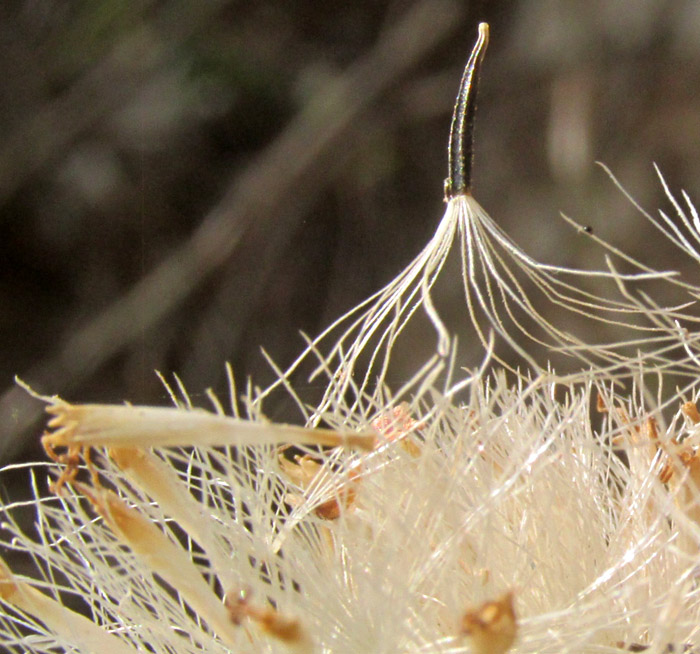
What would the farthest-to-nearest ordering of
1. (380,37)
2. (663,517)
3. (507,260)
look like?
(380,37), (507,260), (663,517)

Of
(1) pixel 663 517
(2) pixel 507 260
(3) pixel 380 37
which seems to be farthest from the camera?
(3) pixel 380 37

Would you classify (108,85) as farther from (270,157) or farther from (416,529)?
(416,529)

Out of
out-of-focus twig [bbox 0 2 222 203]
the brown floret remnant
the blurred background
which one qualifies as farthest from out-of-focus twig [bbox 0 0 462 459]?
the brown floret remnant

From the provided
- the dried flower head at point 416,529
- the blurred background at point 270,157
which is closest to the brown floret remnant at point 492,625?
the dried flower head at point 416,529

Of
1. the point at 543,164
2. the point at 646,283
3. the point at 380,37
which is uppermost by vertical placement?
the point at 380,37

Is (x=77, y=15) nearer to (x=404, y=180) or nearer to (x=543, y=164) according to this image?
(x=404, y=180)

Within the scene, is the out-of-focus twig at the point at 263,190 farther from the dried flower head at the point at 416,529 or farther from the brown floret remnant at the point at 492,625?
the brown floret remnant at the point at 492,625

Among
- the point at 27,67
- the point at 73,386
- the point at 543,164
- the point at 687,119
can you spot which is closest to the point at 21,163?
the point at 27,67

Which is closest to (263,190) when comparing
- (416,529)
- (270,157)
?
(270,157)
